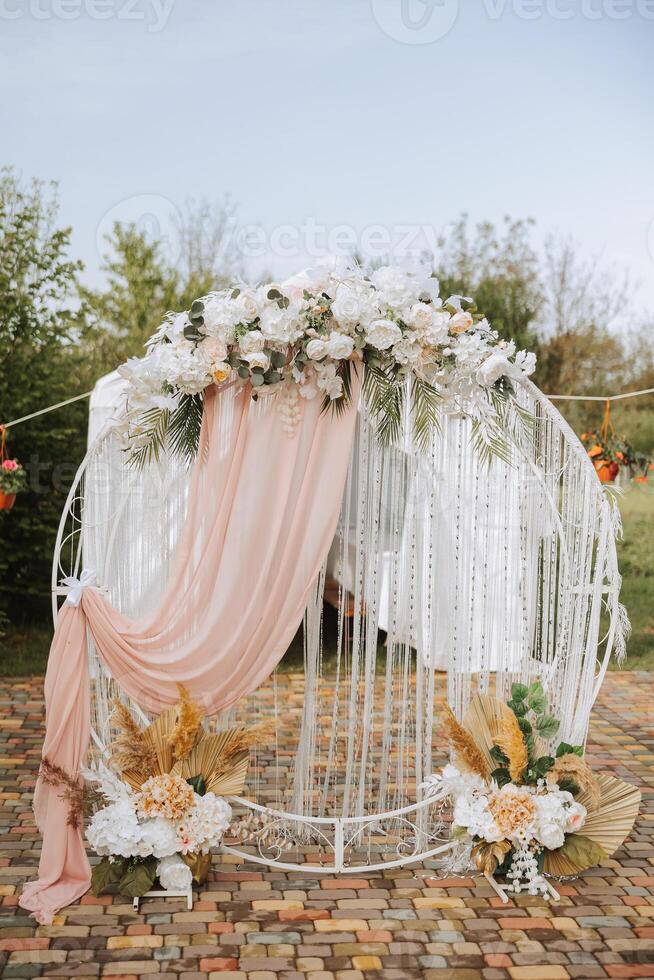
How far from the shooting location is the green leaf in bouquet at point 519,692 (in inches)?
156

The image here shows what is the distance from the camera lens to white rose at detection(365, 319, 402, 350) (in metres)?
3.57

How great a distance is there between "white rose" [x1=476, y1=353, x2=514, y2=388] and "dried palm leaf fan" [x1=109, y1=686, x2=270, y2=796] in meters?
1.48

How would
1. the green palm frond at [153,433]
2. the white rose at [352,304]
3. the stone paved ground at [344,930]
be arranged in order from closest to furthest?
1. the stone paved ground at [344,930]
2. the white rose at [352,304]
3. the green palm frond at [153,433]

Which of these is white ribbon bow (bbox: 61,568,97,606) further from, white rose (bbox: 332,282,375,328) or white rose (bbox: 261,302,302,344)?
white rose (bbox: 332,282,375,328)

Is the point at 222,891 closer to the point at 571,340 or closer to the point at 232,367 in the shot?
the point at 232,367

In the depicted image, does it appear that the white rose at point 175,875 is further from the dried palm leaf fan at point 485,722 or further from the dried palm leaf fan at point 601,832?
the dried palm leaf fan at point 601,832

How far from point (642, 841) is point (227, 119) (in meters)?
12.7

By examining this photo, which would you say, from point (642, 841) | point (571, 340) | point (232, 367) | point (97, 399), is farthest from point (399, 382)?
point (571, 340)

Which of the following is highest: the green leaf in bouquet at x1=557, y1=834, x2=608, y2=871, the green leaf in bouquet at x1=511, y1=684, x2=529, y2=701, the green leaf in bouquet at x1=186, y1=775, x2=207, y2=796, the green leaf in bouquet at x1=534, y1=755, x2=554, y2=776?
the green leaf in bouquet at x1=511, y1=684, x2=529, y2=701

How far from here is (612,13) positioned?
13664 millimetres

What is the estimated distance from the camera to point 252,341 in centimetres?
358

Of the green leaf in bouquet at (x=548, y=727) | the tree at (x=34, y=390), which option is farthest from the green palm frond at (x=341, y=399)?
the tree at (x=34, y=390)

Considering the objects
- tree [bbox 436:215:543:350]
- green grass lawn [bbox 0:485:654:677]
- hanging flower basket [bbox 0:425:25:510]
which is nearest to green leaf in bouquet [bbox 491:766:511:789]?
green grass lawn [bbox 0:485:654:677]

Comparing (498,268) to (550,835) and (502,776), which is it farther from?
(550,835)
